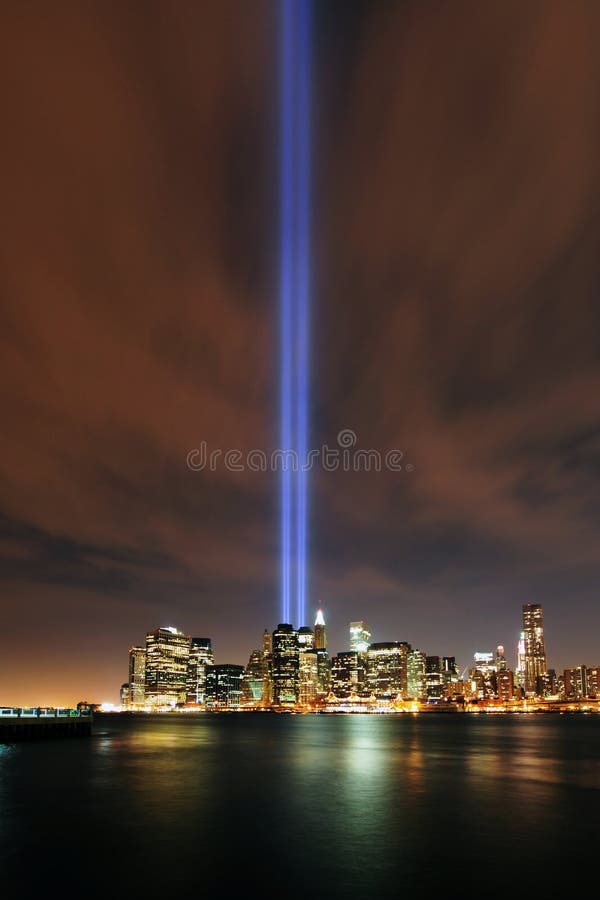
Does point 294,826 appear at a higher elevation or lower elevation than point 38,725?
higher

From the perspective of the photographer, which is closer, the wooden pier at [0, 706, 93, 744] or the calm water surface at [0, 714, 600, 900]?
the calm water surface at [0, 714, 600, 900]

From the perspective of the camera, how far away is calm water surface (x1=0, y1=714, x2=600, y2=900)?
104 ft

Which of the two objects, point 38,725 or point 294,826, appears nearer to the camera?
point 294,826

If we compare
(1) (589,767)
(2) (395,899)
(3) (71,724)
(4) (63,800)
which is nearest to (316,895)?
(2) (395,899)

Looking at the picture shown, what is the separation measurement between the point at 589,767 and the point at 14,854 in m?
72.6

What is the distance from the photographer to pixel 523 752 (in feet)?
345

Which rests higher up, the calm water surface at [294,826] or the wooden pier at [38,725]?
the calm water surface at [294,826]

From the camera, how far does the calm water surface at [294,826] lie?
31766 millimetres

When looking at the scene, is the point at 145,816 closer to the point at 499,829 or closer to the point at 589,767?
the point at 499,829

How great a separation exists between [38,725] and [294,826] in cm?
8483

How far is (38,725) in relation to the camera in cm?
11269

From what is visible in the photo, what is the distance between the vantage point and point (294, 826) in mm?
43344

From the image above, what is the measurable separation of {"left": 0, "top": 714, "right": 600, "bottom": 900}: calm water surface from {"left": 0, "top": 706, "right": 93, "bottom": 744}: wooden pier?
2782 centimetres

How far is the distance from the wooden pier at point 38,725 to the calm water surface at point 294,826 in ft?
91.3
